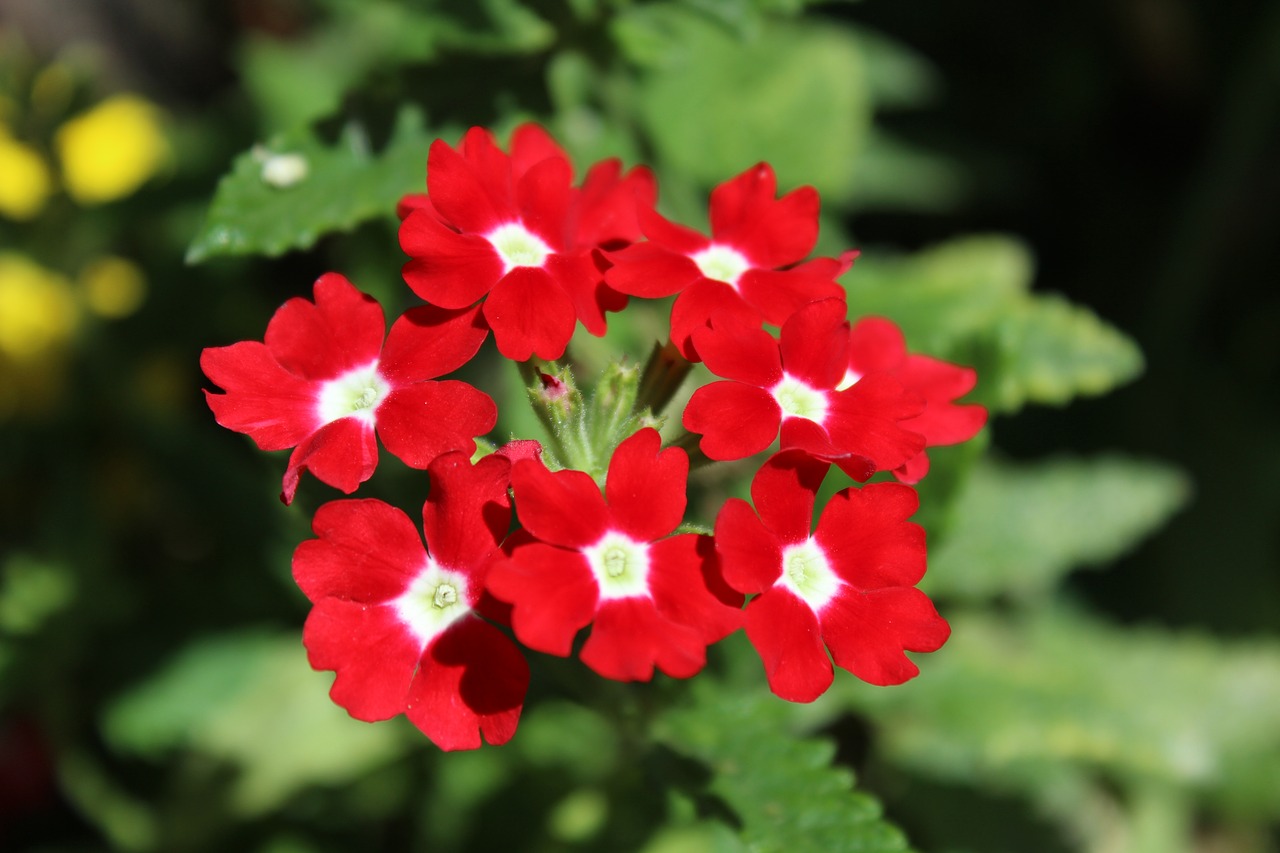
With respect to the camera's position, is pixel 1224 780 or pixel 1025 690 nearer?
pixel 1025 690

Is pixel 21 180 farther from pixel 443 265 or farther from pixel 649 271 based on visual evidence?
pixel 649 271

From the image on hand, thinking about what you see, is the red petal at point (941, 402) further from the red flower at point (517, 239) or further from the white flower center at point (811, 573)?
the red flower at point (517, 239)

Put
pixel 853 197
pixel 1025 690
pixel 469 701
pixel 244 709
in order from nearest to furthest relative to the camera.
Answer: pixel 469 701 → pixel 1025 690 → pixel 244 709 → pixel 853 197

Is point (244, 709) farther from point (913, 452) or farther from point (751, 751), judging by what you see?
point (913, 452)

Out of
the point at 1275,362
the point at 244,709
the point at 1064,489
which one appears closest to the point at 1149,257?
the point at 1275,362

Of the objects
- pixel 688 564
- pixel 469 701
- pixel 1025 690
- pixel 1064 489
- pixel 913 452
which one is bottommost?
pixel 1025 690

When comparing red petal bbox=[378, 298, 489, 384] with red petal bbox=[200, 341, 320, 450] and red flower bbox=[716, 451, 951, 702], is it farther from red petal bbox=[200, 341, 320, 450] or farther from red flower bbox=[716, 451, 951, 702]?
red flower bbox=[716, 451, 951, 702]

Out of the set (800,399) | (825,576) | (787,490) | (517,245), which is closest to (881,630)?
(825,576)
